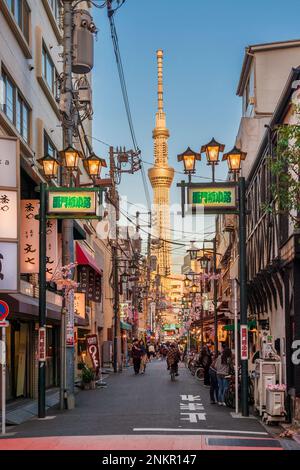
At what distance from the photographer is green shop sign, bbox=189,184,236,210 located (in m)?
21.1

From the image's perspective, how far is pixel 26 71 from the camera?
26297 mm

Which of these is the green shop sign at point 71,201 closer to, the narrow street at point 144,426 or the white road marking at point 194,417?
the narrow street at point 144,426

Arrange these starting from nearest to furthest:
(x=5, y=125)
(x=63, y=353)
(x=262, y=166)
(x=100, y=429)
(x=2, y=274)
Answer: (x=100, y=429) → (x=2, y=274) → (x=5, y=125) → (x=63, y=353) → (x=262, y=166)

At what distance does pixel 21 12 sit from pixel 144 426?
50.0ft

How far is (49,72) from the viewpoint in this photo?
31.8m

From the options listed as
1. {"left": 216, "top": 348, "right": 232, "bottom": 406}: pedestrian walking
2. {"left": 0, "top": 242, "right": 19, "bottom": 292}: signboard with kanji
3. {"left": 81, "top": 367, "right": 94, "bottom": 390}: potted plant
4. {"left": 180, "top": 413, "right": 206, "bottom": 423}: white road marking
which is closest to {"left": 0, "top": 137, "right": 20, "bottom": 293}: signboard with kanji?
{"left": 0, "top": 242, "right": 19, "bottom": 292}: signboard with kanji

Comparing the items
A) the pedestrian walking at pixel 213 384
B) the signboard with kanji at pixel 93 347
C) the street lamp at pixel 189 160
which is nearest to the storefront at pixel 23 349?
the signboard with kanji at pixel 93 347

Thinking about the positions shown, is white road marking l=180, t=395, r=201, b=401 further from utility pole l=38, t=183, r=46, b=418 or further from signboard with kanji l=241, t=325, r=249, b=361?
utility pole l=38, t=183, r=46, b=418

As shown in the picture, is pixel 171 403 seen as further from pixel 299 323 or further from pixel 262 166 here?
pixel 262 166

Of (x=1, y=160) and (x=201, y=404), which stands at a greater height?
(x=1, y=160)

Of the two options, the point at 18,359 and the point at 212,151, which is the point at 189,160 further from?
the point at 18,359

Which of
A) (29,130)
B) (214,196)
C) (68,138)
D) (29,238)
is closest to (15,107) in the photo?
(68,138)

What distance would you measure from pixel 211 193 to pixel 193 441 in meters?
8.34
